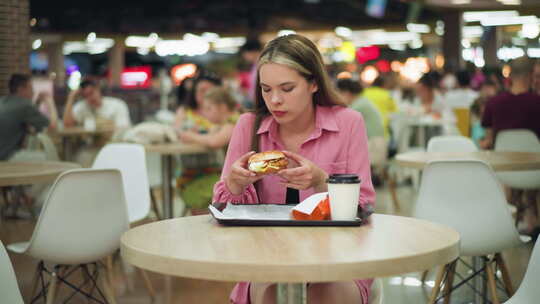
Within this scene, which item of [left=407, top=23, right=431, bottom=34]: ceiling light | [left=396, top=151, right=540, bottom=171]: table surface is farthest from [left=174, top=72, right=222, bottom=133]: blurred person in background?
[left=407, top=23, right=431, bottom=34]: ceiling light

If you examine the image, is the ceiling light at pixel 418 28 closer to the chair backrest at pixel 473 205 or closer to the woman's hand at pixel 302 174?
the chair backrest at pixel 473 205

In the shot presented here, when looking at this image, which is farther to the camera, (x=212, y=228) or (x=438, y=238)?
(x=212, y=228)

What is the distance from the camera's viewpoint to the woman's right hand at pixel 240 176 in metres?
2.13

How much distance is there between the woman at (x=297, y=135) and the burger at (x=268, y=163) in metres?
0.07

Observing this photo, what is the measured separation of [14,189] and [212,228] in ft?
18.8

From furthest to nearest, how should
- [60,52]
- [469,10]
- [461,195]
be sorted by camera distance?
[60,52]
[469,10]
[461,195]

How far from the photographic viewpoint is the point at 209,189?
5.47 metres

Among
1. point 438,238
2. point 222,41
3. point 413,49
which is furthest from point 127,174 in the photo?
point 413,49

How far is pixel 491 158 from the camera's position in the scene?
429 centimetres

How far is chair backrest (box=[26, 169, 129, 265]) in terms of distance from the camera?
329cm

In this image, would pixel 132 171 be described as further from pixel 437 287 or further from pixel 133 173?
pixel 437 287

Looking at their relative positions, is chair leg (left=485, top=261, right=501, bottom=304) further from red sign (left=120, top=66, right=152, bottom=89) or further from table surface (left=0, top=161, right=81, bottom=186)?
red sign (left=120, top=66, right=152, bottom=89)

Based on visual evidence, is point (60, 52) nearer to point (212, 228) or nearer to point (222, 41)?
point (222, 41)

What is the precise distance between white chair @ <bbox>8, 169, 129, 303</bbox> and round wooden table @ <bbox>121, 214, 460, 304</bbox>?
1331 mm
